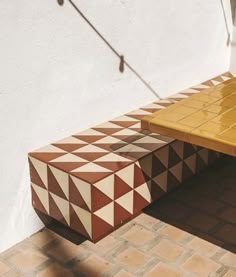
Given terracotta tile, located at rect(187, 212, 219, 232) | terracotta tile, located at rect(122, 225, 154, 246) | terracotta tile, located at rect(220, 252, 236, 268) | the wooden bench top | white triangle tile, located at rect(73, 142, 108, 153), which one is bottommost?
terracotta tile, located at rect(220, 252, 236, 268)

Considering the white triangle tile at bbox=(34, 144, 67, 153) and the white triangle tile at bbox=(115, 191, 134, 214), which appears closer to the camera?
the white triangle tile at bbox=(115, 191, 134, 214)

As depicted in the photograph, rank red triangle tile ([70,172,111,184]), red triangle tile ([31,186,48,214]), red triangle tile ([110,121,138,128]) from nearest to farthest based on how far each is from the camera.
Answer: red triangle tile ([70,172,111,184]) → red triangle tile ([31,186,48,214]) → red triangle tile ([110,121,138,128])

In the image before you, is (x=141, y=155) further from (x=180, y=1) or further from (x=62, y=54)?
(x=180, y=1)

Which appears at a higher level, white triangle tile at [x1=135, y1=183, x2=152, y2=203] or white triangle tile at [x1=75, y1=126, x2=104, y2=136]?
white triangle tile at [x1=75, y1=126, x2=104, y2=136]

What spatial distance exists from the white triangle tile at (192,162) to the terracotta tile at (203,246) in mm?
586

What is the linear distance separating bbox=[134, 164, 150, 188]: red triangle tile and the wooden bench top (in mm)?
274

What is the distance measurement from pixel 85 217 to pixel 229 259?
3.02 ft

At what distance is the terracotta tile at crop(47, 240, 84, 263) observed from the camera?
2.86m

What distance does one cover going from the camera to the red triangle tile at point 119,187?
8.98 feet

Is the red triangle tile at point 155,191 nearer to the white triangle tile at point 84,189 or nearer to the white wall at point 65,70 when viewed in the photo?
the white triangle tile at point 84,189

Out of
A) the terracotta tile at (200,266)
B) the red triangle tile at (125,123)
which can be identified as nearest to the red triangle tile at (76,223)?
the terracotta tile at (200,266)

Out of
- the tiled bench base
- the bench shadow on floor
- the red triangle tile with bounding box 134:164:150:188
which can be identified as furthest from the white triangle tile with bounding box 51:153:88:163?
the bench shadow on floor

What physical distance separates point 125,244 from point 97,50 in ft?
4.42

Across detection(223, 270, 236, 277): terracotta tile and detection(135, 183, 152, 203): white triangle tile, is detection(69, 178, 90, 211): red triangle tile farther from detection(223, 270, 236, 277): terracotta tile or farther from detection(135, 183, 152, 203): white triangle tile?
detection(223, 270, 236, 277): terracotta tile
